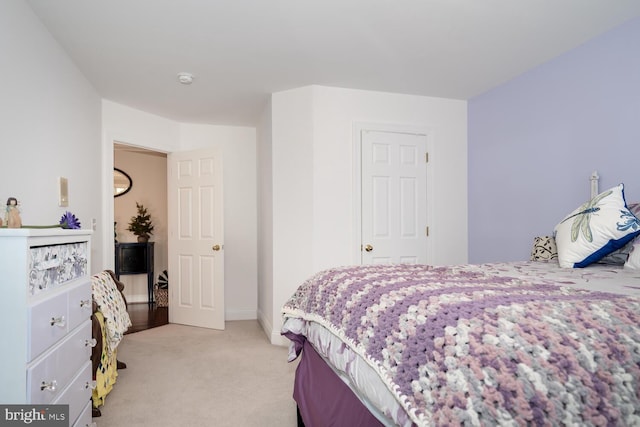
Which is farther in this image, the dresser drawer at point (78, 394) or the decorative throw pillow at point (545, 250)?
the decorative throw pillow at point (545, 250)

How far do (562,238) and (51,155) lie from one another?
325cm

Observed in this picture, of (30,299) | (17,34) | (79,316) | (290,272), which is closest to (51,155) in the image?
(17,34)

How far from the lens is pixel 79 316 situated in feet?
5.98

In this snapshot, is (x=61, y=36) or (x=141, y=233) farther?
(x=141, y=233)

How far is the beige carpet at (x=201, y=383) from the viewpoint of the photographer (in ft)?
7.47

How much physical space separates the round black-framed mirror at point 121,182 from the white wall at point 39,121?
2461mm

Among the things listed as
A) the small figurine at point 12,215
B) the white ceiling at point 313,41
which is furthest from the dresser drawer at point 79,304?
the white ceiling at point 313,41

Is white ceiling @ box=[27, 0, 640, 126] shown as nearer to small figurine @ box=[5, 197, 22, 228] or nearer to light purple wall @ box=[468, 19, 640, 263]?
light purple wall @ box=[468, 19, 640, 263]

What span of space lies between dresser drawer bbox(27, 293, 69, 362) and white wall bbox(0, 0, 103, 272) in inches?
31.4

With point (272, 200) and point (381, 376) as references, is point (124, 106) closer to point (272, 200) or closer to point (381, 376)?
point (272, 200)

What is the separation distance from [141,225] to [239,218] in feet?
5.46

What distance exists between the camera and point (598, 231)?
75.4 inches

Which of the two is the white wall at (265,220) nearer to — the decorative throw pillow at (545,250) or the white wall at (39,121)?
the white wall at (39,121)

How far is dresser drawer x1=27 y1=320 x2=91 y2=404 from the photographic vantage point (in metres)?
1.35
